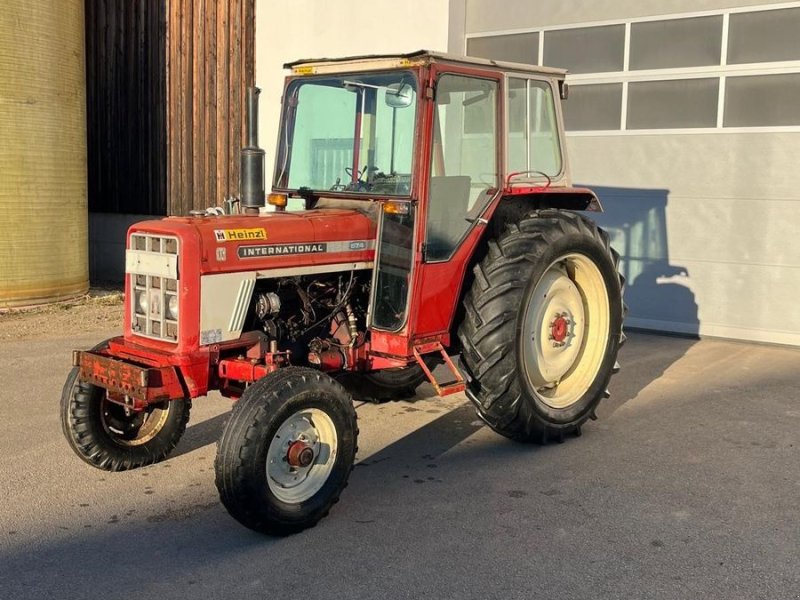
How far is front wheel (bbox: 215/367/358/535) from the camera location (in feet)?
13.0

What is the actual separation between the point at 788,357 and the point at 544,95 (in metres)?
4.17

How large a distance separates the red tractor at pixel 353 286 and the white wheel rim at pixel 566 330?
0.02m

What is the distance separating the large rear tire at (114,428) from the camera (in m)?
4.74

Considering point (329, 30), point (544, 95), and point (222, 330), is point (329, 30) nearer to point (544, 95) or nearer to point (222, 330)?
point (544, 95)

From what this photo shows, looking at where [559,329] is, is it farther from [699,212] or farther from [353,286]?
[699,212]

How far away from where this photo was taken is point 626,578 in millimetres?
3736

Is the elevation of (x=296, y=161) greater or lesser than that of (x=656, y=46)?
lesser

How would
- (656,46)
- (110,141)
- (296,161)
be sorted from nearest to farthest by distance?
Result: 1. (296,161)
2. (656,46)
3. (110,141)

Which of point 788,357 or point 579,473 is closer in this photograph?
point 579,473

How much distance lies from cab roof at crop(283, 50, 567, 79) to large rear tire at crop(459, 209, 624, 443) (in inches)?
38.1

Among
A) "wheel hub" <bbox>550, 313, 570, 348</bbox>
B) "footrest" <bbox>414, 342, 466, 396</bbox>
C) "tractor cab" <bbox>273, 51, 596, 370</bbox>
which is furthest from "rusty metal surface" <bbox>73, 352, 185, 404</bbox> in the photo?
"wheel hub" <bbox>550, 313, 570, 348</bbox>

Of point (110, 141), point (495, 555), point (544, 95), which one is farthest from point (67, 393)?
point (110, 141)

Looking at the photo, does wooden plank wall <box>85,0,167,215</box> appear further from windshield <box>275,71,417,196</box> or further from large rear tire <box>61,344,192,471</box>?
large rear tire <box>61,344,192,471</box>

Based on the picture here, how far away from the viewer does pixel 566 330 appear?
5.84 m
